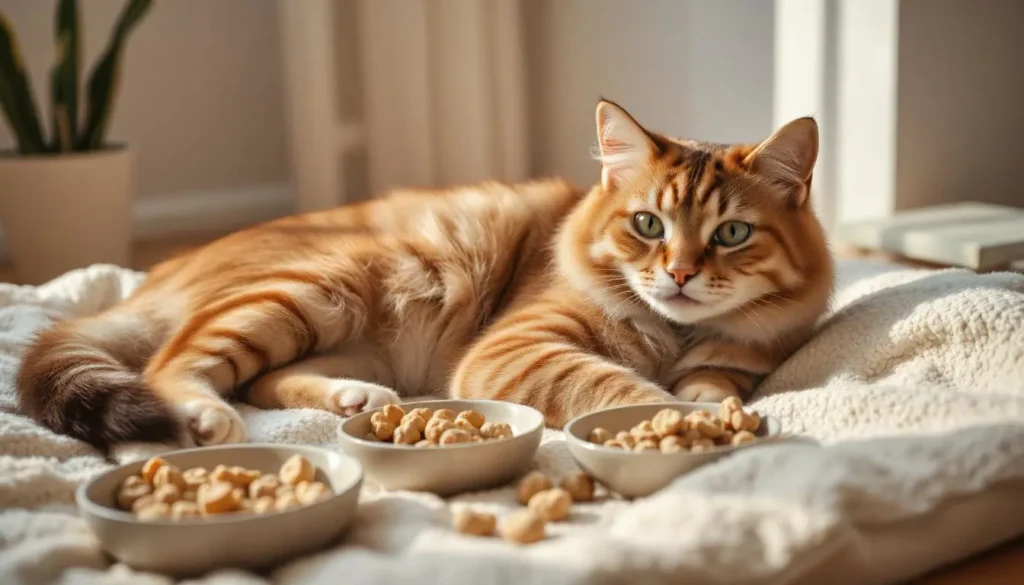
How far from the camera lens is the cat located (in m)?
1.66

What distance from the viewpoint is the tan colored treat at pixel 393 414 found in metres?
1.48

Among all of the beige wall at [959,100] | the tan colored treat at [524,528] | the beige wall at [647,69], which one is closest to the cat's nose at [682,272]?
the tan colored treat at [524,528]

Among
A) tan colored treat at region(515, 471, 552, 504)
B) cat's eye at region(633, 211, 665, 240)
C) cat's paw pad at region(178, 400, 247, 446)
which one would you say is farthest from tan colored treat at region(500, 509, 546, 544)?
cat's eye at region(633, 211, 665, 240)

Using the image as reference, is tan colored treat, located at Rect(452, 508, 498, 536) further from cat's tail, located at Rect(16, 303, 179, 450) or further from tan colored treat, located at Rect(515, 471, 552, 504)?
cat's tail, located at Rect(16, 303, 179, 450)

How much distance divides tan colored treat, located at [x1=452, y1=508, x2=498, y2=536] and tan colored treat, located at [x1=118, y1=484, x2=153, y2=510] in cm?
36

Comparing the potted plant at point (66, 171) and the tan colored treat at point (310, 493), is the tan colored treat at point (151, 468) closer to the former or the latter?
the tan colored treat at point (310, 493)

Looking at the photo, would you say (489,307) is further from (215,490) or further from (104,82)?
(104,82)

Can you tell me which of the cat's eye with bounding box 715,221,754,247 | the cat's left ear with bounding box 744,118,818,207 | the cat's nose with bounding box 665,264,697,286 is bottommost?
the cat's nose with bounding box 665,264,697,286

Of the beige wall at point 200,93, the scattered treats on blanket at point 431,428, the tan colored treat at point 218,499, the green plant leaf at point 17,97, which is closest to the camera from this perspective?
the tan colored treat at point 218,499

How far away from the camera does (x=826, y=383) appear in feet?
5.70

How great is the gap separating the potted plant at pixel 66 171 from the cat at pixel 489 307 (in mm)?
1291

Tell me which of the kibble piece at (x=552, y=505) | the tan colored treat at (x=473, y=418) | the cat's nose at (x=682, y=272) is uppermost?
the cat's nose at (x=682, y=272)

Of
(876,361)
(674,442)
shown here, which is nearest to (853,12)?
(876,361)

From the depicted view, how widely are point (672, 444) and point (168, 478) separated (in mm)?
587
